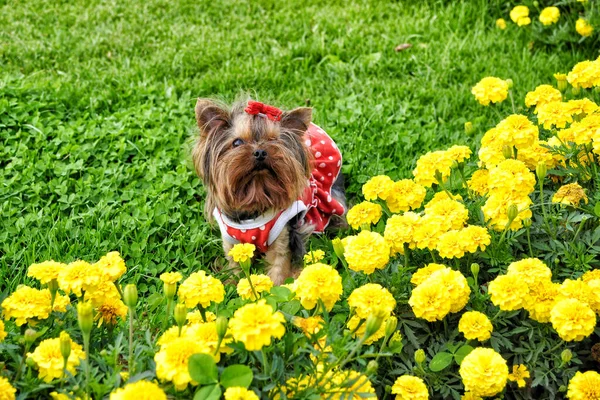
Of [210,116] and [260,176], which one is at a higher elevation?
[210,116]

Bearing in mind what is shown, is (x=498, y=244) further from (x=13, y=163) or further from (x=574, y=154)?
(x=13, y=163)

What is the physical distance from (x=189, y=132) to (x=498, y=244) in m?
2.42

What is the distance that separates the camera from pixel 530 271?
87.4 inches

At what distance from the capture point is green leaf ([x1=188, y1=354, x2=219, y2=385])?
1743 mm

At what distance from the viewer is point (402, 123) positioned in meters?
4.65

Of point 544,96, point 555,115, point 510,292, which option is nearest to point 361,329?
point 510,292

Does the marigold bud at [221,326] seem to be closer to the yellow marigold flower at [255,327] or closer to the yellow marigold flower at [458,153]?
the yellow marigold flower at [255,327]

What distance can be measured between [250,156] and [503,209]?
1.23 metres

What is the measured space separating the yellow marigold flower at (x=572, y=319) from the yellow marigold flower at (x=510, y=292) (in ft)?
0.36

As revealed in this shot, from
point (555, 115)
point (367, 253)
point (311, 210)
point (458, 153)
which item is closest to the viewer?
point (367, 253)

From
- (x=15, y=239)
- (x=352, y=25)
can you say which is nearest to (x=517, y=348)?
(x=15, y=239)

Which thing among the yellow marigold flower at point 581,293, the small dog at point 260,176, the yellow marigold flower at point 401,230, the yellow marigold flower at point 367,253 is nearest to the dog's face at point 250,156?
the small dog at point 260,176

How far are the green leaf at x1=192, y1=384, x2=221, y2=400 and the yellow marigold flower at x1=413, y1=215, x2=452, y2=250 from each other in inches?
39.6

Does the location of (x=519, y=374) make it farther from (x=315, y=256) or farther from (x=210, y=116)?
(x=210, y=116)
